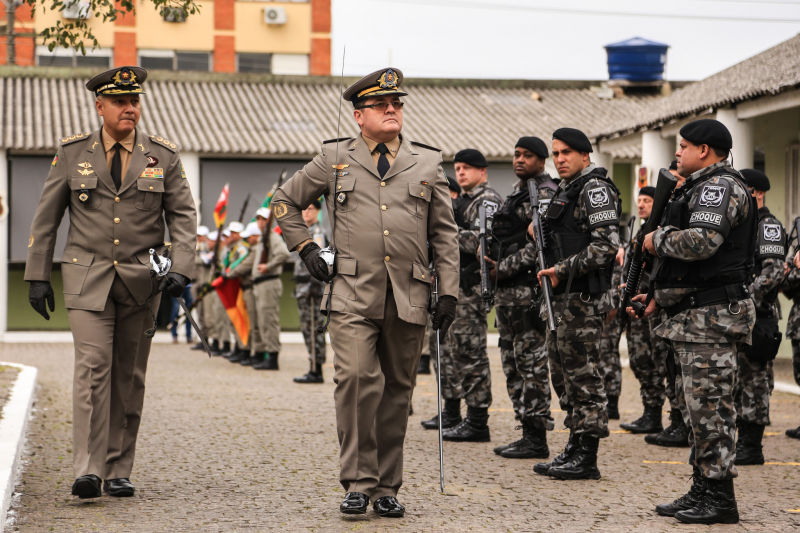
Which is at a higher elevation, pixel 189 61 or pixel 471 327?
pixel 189 61

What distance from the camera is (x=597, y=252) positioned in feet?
25.2

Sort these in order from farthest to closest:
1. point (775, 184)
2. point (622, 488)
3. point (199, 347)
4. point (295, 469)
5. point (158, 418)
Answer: point (199, 347) → point (775, 184) → point (158, 418) → point (295, 469) → point (622, 488)

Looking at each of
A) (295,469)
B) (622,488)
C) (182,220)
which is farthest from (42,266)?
(622,488)

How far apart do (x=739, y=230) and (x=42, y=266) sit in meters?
3.79

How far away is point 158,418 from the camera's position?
1108cm

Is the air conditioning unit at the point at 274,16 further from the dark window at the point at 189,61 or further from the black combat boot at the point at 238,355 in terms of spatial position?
the black combat boot at the point at 238,355

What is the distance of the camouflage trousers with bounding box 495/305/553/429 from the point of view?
878 centimetres

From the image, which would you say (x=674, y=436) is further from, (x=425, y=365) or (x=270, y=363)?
(x=270, y=363)

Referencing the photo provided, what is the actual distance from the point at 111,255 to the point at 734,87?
10781 mm

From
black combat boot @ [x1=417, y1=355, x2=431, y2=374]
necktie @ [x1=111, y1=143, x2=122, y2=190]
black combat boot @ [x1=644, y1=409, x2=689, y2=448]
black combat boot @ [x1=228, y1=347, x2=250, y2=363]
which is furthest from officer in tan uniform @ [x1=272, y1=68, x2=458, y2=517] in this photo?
black combat boot @ [x1=228, y1=347, x2=250, y2=363]

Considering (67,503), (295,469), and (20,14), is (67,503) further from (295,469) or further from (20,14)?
(20,14)


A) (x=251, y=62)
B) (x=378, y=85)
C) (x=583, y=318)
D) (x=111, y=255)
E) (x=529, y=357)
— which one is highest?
(x=251, y=62)

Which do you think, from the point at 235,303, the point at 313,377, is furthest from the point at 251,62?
the point at 313,377

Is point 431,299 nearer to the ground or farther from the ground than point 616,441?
farther from the ground
